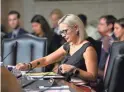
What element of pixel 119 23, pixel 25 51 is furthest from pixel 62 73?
pixel 119 23

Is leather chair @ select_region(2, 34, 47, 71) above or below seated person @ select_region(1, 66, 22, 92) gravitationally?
below

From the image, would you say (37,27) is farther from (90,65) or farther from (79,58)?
(90,65)

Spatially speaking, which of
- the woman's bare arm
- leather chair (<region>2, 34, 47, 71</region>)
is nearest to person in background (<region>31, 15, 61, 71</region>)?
leather chair (<region>2, 34, 47, 71</region>)

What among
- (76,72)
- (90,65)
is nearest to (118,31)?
(90,65)

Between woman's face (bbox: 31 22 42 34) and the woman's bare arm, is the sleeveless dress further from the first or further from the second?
woman's face (bbox: 31 22 42 34)

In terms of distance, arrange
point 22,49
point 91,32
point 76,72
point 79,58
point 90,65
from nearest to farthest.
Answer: point 76,72 < point 90,65 < point 79,58 < point 22,49 < point 91,32

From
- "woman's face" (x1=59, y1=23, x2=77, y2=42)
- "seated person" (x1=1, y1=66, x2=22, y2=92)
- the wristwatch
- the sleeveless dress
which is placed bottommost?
the wristwatch

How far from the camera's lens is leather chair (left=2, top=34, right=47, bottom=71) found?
136 inches

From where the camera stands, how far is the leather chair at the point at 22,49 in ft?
11.3

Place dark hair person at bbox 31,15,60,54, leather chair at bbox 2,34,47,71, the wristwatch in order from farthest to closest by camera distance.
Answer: dark hair person at bbox 31,15,60,54, leather chair at bbox 2,34,47,71, the wristwatch

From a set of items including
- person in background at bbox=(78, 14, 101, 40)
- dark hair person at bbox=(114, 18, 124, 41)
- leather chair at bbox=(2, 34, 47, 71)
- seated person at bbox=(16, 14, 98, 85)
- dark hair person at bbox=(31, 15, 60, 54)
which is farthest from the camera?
person in background at bbox=(78, 14, 101, 40)

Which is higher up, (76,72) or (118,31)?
(118,31)

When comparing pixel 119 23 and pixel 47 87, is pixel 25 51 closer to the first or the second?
pixel 119 23

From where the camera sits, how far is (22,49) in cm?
350
